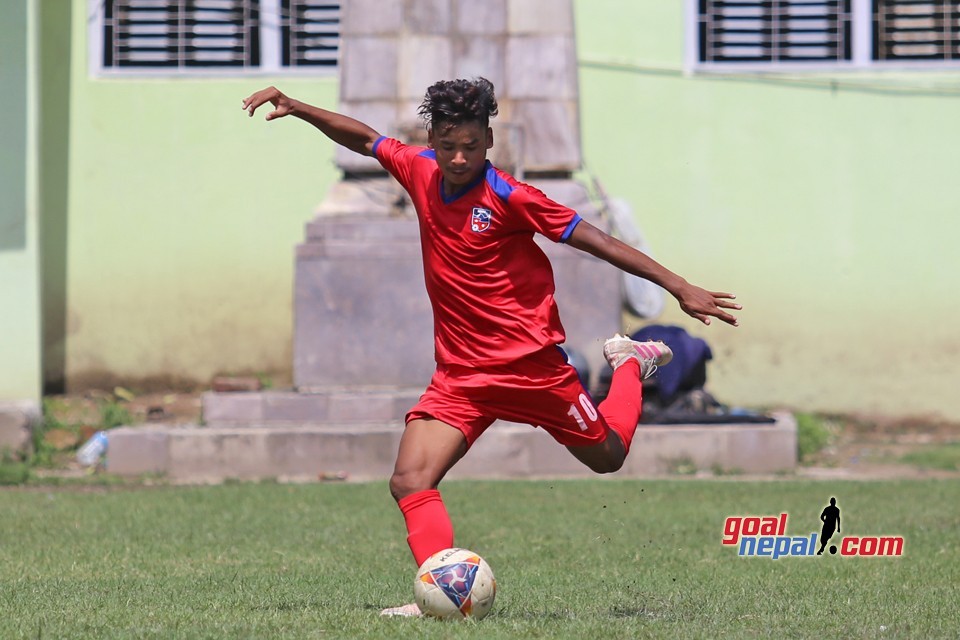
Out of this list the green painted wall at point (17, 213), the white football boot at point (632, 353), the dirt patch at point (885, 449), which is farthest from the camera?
the green painted wall at point (17, 213)

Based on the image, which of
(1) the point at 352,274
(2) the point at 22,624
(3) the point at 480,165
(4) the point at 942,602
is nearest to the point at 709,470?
(1) the point at 352,274

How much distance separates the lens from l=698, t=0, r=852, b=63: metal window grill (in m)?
17.0

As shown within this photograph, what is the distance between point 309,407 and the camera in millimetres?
13227

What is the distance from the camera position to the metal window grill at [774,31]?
16953mm

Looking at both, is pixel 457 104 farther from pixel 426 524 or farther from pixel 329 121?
pixel 426 524

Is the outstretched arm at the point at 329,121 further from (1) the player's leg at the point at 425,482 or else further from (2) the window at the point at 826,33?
(2) the window at the point at 826,33

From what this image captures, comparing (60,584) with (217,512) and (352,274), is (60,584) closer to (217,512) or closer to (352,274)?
(217,512)

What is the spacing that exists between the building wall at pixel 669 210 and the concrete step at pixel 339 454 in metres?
4.41

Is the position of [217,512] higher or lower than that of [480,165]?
lower

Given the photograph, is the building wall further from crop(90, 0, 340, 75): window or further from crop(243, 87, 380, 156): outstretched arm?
crop(243, 87, 380, 156): outstretched arm

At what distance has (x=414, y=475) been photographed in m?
5.87

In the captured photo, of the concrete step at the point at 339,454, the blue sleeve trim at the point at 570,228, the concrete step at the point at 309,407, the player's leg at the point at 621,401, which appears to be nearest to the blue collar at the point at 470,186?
the blue sleeve trim at the point at 570,228

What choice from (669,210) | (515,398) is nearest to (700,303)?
(515,398)

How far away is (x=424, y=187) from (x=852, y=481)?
22.4 feet
